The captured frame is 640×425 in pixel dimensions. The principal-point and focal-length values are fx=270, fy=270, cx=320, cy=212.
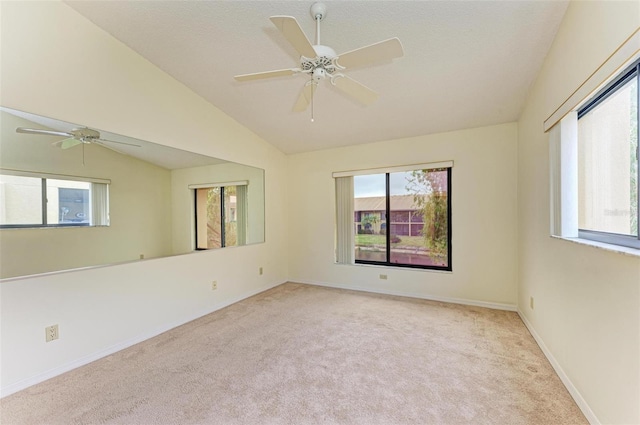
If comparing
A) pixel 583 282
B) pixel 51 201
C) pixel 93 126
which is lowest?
pixel 583 282

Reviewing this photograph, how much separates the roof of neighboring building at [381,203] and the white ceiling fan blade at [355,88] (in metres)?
2.24

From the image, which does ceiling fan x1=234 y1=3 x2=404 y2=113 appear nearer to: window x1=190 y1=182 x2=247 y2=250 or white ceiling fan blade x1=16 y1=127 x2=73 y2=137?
white ceiling fan blade x1=16 y1=127 x2=73 y2=137

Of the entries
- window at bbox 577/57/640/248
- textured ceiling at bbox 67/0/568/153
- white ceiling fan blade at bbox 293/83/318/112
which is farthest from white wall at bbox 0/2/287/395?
window at bbox 577/57/640/248

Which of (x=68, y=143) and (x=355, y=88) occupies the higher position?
(x=355, y=88)

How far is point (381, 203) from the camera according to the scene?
173 inches

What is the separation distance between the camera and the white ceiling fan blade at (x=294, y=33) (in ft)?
4.67

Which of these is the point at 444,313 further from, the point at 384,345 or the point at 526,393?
the point at 526,393

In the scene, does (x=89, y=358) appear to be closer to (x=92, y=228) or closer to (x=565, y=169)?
(x=92, y=228)

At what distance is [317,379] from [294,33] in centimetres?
236

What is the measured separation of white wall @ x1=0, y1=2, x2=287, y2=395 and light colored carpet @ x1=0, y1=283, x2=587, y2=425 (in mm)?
212

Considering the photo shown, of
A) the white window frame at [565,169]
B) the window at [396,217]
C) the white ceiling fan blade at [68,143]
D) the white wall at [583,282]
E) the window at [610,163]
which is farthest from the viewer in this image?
the window at [396,217]

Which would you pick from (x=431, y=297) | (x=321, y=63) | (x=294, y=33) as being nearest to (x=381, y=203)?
(x=431, y=297)

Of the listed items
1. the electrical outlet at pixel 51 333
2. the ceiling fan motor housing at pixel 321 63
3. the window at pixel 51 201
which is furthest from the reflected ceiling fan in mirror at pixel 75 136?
the ceiling fan motor housing at pixel 321 63

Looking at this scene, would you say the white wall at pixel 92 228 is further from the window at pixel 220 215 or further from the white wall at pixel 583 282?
the white wall at pixel 583 282
